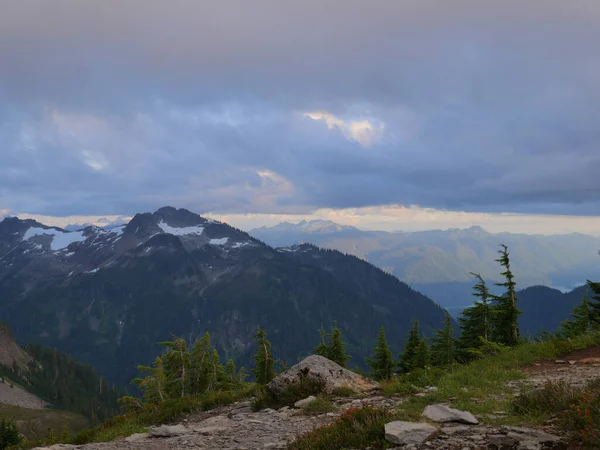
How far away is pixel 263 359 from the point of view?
53219 millimetres

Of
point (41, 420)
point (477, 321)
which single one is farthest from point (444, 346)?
point (41, 420)

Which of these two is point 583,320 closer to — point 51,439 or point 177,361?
point 177,361

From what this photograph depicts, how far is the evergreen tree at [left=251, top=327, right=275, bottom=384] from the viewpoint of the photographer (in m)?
47.3

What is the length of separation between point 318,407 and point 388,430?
5.78 meters

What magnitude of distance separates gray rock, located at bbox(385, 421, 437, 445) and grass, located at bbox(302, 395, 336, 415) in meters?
5.17

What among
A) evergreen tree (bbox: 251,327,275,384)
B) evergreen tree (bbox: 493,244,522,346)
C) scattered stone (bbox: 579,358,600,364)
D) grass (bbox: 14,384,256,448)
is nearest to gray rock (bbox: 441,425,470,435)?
scattered stone (bbox: 579,358,600,364)

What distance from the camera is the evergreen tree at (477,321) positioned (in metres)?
36.8

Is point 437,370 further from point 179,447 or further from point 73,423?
point 73,423

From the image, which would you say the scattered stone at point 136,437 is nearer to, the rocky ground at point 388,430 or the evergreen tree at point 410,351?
the rocky ground at point 388,430

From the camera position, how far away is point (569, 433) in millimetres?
7934

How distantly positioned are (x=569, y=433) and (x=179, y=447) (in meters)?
10.2

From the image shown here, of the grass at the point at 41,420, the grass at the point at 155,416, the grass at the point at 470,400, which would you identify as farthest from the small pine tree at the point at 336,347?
the grass at the point at 41,420

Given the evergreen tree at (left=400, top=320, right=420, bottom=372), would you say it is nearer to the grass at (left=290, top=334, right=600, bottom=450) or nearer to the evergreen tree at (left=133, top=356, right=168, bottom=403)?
the evergreen tree at (left=133, top=356, right=168, bottom=403)

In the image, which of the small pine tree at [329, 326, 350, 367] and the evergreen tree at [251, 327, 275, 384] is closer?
the evergreen tree at [251, 327, 275, 384]
